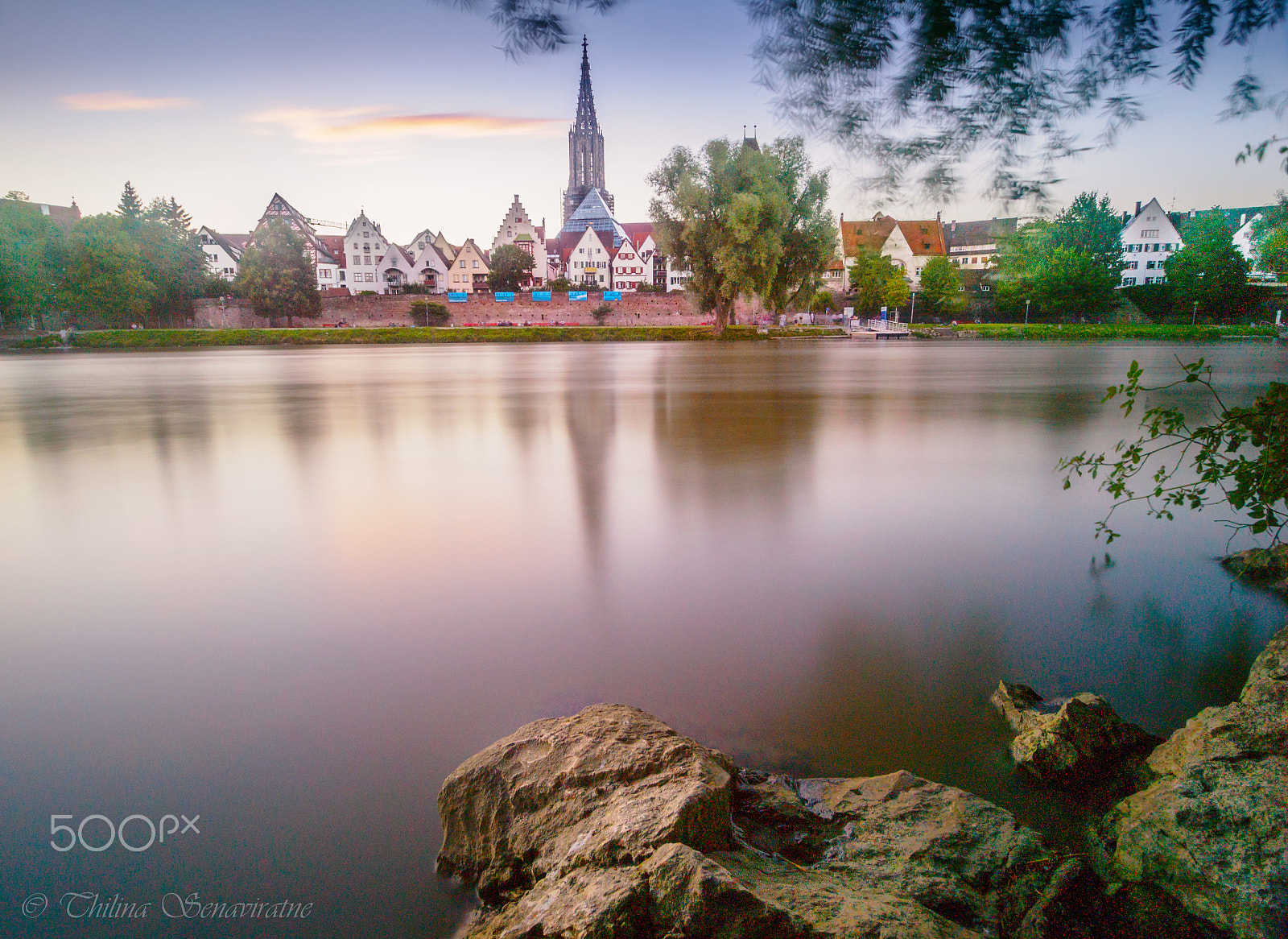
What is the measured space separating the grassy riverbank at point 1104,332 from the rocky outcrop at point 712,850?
31178mm

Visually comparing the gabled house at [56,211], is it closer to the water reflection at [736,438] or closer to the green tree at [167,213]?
the green tree at [167,213]

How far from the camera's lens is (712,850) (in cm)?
137

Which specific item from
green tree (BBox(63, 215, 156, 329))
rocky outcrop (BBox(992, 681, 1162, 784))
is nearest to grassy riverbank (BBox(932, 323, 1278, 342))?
rocky outcrop (BBox(992, 681, 1162, 784))

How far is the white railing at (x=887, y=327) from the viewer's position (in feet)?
167

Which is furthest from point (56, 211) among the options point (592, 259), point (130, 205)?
point (592, 259)

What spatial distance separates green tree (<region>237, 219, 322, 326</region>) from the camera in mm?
54438

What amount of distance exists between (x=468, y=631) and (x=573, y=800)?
4.88ft

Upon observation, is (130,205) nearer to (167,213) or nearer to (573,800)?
(167,213)

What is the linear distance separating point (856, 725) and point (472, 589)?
194 centimetres

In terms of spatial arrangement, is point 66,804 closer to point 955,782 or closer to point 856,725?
point 856,725

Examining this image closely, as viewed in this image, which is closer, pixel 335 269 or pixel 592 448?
pixel 592 448

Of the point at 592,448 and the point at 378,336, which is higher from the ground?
the point at 378,336

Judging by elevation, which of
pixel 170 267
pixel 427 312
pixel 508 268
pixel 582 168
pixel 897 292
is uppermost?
pixel 582 168

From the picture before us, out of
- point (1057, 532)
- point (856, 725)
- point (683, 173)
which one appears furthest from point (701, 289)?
point (856, 725)
